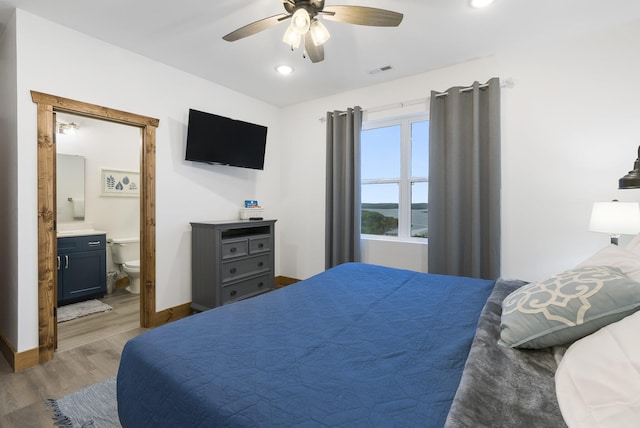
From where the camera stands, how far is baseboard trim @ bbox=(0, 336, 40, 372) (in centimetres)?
216

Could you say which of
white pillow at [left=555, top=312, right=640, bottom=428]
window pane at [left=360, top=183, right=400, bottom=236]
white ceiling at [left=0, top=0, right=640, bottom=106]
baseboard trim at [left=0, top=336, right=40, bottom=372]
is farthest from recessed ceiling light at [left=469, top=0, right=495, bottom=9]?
→ baseboard trim at [left=0, top=336, right=40, bottom=372]

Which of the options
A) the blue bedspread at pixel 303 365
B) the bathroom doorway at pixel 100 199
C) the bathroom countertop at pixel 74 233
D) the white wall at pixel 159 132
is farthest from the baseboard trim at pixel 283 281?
the blue bedspread at pixel 303 365

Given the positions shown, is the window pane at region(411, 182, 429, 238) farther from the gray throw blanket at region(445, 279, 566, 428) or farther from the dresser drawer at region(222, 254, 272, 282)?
the gray throw blanket at region(445, 279, 566, 428)

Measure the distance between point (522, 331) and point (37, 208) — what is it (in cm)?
307

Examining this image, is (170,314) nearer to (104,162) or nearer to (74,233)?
(74,233)

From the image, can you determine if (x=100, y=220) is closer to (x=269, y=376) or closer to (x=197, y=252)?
(x=197, y=252)

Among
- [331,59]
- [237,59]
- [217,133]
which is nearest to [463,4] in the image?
[331,59]

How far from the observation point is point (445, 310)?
146 centimetres

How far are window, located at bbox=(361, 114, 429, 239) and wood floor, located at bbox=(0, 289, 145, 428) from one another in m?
2.80

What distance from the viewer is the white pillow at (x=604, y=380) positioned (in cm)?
59

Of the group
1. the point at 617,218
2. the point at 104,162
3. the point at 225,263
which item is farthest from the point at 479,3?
the point at 104,162

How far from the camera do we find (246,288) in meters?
3.35

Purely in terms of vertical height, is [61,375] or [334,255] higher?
[334,255]

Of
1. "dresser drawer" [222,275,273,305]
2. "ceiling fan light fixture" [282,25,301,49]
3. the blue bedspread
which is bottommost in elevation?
"dresser drawer" [222,275,273,305]
